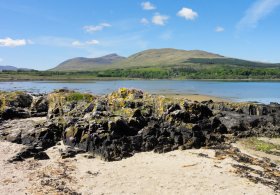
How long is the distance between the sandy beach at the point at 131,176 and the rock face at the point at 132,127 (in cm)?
172

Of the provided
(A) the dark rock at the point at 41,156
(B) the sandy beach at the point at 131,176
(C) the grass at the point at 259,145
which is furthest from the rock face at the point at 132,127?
(B) the sandy beach at the point at 131,176

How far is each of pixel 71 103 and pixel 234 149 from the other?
64.8 feet

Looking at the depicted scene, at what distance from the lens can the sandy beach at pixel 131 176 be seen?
21188 mm

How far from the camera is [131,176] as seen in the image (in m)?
23.7

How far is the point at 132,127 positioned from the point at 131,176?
8.81 metres

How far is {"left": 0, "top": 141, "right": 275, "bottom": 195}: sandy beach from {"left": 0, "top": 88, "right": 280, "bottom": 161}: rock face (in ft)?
5.64

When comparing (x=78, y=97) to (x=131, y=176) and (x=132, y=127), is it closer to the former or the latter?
(x=132, y=127)

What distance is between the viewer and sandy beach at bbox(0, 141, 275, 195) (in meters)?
21.2

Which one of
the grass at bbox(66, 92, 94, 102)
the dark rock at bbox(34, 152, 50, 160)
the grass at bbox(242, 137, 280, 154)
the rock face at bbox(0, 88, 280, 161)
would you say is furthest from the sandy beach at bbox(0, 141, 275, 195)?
the grass at bbox(66, 92, 94, 102)

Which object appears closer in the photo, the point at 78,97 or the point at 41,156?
the point at 41,156

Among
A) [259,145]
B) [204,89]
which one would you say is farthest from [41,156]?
[204,89]

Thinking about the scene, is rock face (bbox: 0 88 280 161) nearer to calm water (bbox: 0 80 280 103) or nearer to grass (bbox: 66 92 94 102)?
grass (bbox: 66 92 94 102)

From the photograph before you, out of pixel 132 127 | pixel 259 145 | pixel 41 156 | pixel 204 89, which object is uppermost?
pixel 132 127

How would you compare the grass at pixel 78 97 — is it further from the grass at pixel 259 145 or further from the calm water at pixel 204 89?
the calm water at pixel 204 89
